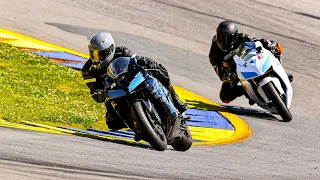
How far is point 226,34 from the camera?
1354 centimetres

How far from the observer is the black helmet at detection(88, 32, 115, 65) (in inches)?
404

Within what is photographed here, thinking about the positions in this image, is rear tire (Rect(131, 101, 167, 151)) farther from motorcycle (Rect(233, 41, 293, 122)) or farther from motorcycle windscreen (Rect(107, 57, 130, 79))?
motorcycle (Rect(233, 41, 293, 122))

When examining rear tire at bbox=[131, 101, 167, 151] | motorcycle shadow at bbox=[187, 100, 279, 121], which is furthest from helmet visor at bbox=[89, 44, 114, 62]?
motorcycle shadow at bbox=[187, 100, 279, 121]

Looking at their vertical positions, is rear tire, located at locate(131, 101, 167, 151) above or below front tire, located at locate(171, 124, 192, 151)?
above

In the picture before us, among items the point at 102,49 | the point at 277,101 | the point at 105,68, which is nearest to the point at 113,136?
the point at 105,68

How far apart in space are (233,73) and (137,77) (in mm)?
4157

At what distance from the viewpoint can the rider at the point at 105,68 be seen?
1026cm

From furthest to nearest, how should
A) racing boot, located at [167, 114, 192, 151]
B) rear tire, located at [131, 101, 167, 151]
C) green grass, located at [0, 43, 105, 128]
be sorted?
green grass, located at [0, 43, 105, 128]
racing boot, located at [167, 114, 192, 151]
rear tire, located at [131, 101, 167, 151]

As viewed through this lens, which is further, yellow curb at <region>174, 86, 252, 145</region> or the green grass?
yellow curb at <region>174, 86, 252, 145</region>

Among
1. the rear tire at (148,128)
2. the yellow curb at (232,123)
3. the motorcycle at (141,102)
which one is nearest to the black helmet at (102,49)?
the motorcycle at (141,102)

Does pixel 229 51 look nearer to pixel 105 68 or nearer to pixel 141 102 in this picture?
pixel 105 68

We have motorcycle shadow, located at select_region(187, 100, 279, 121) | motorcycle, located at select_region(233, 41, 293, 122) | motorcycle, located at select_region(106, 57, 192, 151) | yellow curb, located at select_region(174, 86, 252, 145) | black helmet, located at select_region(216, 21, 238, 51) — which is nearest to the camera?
motorcycle, located at select_region(106, 57, 192, 151)

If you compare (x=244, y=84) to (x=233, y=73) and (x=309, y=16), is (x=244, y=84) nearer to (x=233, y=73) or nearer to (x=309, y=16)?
(x=233, y=73)

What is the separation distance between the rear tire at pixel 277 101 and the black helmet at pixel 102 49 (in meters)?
3.33
